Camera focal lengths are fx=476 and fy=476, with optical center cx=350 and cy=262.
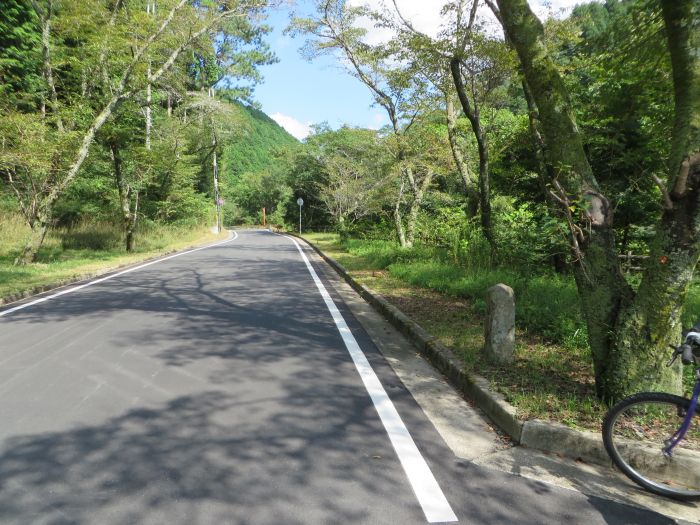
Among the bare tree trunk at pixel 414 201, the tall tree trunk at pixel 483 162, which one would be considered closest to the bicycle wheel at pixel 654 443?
the tall tree trunk at pixel 483 162

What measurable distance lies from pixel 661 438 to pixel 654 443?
0.34ft

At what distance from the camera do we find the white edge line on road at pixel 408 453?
261 cm

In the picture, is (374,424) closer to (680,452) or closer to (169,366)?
(680,452)

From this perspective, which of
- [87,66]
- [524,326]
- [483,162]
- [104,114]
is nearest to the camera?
[524,326]

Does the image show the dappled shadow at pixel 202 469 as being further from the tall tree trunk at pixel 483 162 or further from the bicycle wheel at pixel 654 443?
the tall tree trunk at pixel 483 162

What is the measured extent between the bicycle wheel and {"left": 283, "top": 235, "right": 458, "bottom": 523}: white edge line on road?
48.3 inches

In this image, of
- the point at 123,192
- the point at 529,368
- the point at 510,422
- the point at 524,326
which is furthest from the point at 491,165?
the point at 123,192

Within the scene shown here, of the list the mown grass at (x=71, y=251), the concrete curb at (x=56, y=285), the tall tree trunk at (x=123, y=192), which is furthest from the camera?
the tall tree trunk at (x=123, y=192)

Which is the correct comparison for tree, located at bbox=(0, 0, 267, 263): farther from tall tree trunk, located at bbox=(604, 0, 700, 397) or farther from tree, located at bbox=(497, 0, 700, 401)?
tall tree trunk, located at bbox=(604, 0, 700, 397)

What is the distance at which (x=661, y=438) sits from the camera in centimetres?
316

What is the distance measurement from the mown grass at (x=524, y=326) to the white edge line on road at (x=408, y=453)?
933 mm

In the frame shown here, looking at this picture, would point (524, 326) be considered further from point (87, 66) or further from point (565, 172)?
point (87, 66)

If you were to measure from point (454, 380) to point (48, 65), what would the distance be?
15.8 metres

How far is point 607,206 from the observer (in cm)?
380
